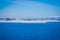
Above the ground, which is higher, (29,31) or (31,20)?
(31,20)

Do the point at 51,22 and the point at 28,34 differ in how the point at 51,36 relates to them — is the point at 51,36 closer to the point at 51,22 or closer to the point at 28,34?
the point at 51,22

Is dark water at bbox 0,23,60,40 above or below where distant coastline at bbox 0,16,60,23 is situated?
below

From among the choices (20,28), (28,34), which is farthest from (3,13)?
(28,34)

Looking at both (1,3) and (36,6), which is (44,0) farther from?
(1,3)

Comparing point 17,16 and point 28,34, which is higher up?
point 17,16

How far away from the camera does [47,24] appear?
4.52ft

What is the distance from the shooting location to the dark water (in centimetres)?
136

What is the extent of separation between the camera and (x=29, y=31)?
54.9 inches

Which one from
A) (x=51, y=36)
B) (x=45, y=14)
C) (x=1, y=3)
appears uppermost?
(x=1, y=3)

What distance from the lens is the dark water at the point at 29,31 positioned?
1.36 m

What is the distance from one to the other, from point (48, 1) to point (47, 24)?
15.4 inches

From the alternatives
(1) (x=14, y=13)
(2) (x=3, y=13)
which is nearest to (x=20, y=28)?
(1) (x=14, y=13)

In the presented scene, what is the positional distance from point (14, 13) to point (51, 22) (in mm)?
659

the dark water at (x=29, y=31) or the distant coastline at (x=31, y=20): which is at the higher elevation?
the distant coastline at (x=31, y=20)
